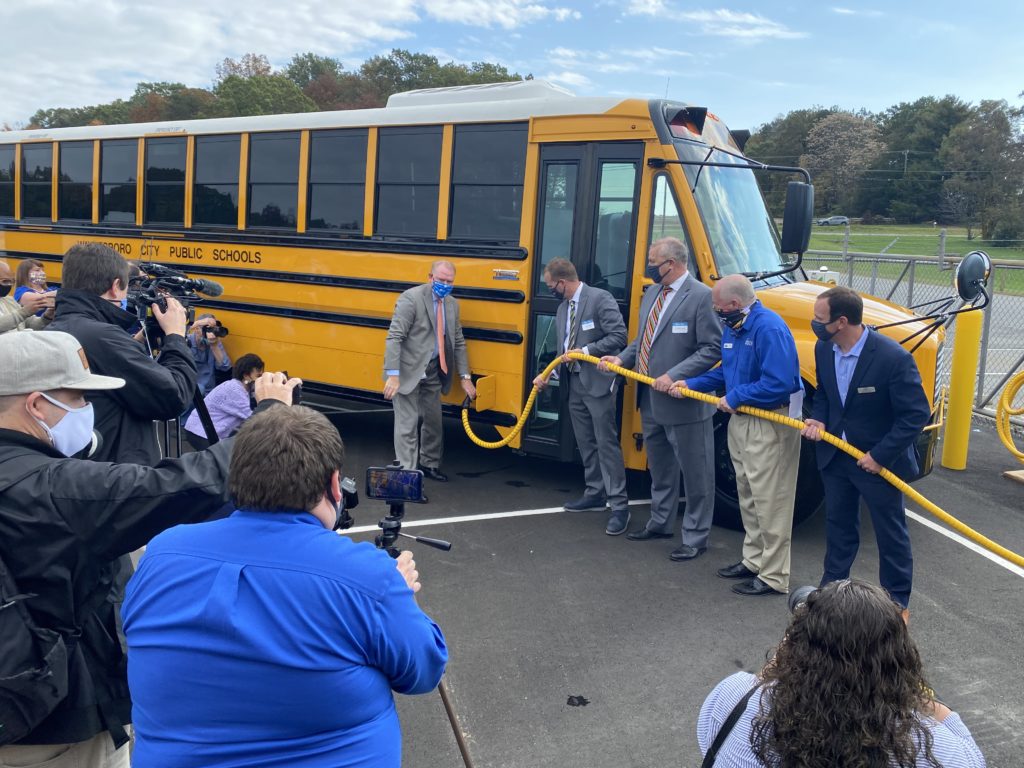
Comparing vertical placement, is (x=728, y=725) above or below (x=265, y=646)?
below

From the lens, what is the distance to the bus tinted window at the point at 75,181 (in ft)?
31.2

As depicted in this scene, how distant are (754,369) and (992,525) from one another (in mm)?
2758

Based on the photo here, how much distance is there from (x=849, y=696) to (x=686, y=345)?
409 cm

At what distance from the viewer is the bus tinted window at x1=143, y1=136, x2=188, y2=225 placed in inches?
A: 341

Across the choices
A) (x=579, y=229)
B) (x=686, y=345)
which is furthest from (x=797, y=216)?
(x=579, y=229)

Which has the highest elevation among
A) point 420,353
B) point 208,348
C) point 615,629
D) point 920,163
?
point 920,163

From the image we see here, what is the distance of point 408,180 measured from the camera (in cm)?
719

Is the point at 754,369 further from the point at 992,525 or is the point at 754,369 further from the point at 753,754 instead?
the point at 753,754

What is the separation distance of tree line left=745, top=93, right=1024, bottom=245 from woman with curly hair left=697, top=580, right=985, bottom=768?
3592 centimetres

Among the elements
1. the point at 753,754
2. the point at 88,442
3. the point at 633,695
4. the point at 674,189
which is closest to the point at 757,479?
the point at 633,695

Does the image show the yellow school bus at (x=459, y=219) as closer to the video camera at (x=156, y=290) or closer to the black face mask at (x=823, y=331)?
the black face mask at (x=823, y=331)

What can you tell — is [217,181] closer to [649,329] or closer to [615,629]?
[649,329]

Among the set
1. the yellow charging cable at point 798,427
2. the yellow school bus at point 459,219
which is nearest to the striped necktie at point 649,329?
the yellow charging cable at point 798,427

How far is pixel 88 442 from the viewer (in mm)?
2480
